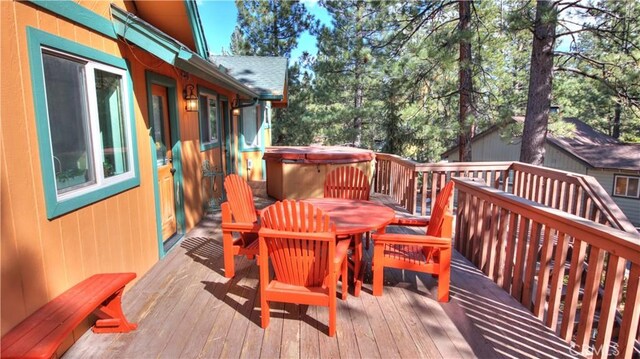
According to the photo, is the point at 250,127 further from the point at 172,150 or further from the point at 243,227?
the point at 243,227

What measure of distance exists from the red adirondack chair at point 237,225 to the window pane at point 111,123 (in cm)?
91

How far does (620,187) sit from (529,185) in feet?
45.4

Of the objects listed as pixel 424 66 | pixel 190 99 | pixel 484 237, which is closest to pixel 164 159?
pixel 190 99

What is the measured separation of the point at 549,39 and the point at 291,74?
1157 centimetres

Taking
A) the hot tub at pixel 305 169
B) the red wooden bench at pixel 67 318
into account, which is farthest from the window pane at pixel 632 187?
the red wooden bench at pixel 67 318

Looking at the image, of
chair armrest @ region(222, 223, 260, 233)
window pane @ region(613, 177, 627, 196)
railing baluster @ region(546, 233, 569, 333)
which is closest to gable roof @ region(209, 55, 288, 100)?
chair armrest @ region(222, 223, 260, 233)

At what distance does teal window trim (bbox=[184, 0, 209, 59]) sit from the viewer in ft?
12.1

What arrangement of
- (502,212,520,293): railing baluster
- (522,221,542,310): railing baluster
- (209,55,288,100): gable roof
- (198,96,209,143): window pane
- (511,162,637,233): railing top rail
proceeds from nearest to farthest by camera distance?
(522,221,542,310): railing baluster → (502,212,520,293): railing baluster → (511,162,637,233): railing top rail → (198,96,209,143): window pane → (209,55,288,100): gable roof

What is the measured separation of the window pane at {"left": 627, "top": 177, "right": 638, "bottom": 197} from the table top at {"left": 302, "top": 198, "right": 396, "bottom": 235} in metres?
16.5

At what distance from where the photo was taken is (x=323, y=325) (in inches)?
95.2

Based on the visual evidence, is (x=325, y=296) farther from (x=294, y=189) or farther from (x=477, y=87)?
(x=477, y=87)

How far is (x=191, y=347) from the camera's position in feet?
7.08

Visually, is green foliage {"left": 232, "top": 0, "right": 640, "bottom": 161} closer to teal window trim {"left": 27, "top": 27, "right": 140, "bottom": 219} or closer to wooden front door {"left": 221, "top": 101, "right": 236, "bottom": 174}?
wooden front door {"left": 221, "top": 101, "right": 236, "bottom": 174}

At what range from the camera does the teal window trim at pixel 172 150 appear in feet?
11.4
